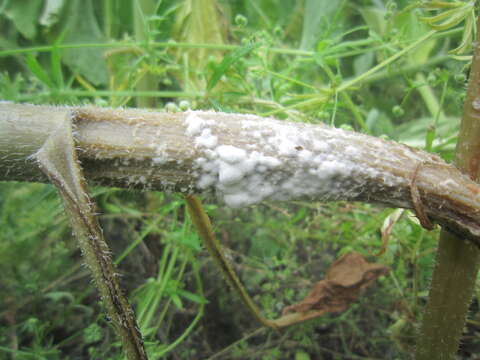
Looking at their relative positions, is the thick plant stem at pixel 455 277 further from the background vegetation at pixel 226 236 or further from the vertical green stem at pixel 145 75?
the vertical green stem at pixel 145 75

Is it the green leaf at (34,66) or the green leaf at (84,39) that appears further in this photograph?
the green leaf at (84,39)

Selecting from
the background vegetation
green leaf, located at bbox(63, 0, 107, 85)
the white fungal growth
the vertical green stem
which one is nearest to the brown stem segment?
the white fungal growth

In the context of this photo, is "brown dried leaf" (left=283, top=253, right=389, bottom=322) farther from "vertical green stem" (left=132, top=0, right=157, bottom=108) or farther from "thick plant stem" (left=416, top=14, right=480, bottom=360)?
"vertical green stem" (left=132, top=0, right=157, bottom=108)

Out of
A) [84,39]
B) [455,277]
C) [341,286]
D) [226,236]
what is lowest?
[226,236]

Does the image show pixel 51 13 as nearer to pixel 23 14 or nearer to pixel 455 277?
pixel 23 14

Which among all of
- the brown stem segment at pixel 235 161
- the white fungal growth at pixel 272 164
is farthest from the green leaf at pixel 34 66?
the white fungal growth at pixel 272 164

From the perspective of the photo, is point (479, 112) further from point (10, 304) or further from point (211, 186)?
point (10, 304)

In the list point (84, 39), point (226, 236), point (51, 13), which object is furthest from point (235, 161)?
point (84, 39)
